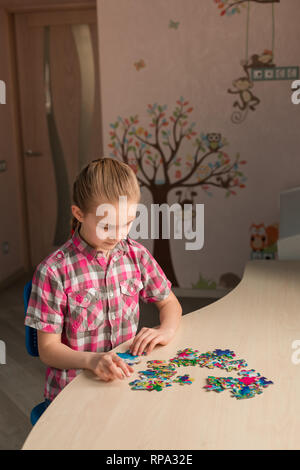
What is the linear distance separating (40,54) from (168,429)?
12.8 feet

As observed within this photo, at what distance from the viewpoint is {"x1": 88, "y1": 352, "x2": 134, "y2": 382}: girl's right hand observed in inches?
44.1

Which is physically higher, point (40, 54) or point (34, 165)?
point (40, 54)

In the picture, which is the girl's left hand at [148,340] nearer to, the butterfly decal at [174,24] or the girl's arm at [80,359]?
the girl's arm at [80,359]

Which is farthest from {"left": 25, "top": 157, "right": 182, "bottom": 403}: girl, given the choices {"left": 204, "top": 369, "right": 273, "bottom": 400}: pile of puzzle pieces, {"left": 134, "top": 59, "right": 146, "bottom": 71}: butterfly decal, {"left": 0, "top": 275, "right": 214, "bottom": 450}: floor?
{"left": 134, "top": 59, "right": 146, "bottom": 71}: butterfly decal

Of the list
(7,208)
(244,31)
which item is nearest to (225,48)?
(244,31)

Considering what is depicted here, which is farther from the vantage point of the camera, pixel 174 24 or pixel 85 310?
pixel 174 24

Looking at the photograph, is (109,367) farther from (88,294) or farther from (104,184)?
(104,184)

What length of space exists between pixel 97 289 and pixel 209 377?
1.24 feet

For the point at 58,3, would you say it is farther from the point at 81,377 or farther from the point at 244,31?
the point at 81,377

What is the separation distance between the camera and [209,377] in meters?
1.14

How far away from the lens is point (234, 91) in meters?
3.55

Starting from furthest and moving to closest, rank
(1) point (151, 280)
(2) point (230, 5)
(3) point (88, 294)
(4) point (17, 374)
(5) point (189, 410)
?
(2) point (230, 5) < (4) point (17, 374) < (1) point (151, 280) < (3) point (88, 294) < (5) point (189, 410)

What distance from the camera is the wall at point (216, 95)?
3473 millimetres

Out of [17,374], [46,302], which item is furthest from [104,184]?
[17,374]
